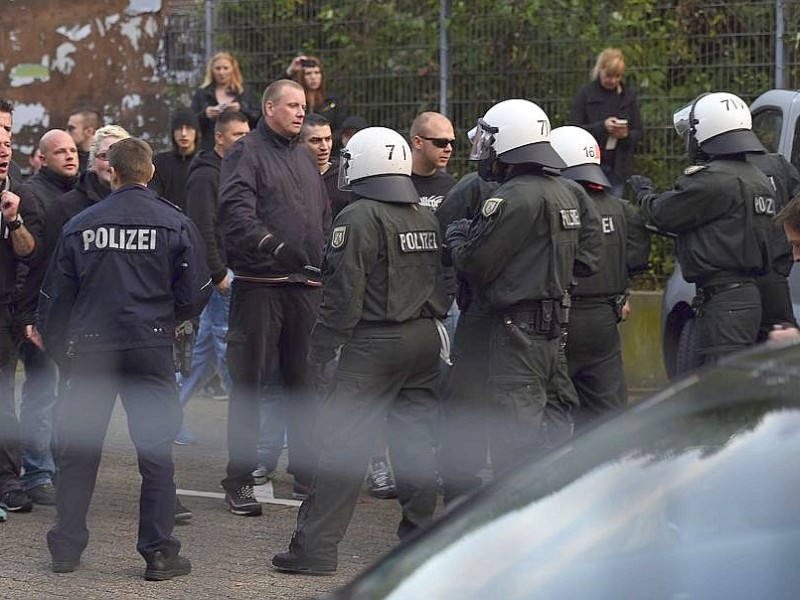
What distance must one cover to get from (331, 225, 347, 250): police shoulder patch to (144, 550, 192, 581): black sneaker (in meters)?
1.45

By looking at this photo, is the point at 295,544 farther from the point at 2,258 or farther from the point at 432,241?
the point at 2,258

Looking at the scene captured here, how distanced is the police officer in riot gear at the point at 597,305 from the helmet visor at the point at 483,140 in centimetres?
70

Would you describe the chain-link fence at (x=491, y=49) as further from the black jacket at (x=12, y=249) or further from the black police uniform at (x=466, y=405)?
the black police uniform at (x=466, y=405)

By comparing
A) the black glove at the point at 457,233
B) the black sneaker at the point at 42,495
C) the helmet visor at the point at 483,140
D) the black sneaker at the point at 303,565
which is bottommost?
the black sneaker at the point at 42,495

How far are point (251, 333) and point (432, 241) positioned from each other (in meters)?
1.39

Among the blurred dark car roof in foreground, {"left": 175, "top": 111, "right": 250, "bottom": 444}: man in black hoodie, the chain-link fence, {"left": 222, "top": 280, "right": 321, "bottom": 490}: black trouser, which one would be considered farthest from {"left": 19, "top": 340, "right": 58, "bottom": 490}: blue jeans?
the blurred dark car roof in foreground

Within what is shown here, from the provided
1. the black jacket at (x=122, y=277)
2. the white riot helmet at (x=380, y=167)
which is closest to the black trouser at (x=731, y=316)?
the white riot helmet at (x=380, y=167)

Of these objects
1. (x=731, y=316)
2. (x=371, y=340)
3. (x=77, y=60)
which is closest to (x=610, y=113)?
(x=77, y=60)

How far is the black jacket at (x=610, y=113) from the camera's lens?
38.6ft

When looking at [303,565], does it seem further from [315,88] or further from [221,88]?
[221,88]

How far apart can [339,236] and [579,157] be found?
1782 millimetres

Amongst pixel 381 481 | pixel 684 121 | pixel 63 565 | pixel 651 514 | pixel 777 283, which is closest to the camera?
pixel 651 514

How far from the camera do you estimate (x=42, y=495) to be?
7.97 metres

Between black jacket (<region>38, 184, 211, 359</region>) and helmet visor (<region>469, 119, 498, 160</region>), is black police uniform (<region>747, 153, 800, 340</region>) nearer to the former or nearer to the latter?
helmet visor (<region>469, 119, 498, 160</region>)
